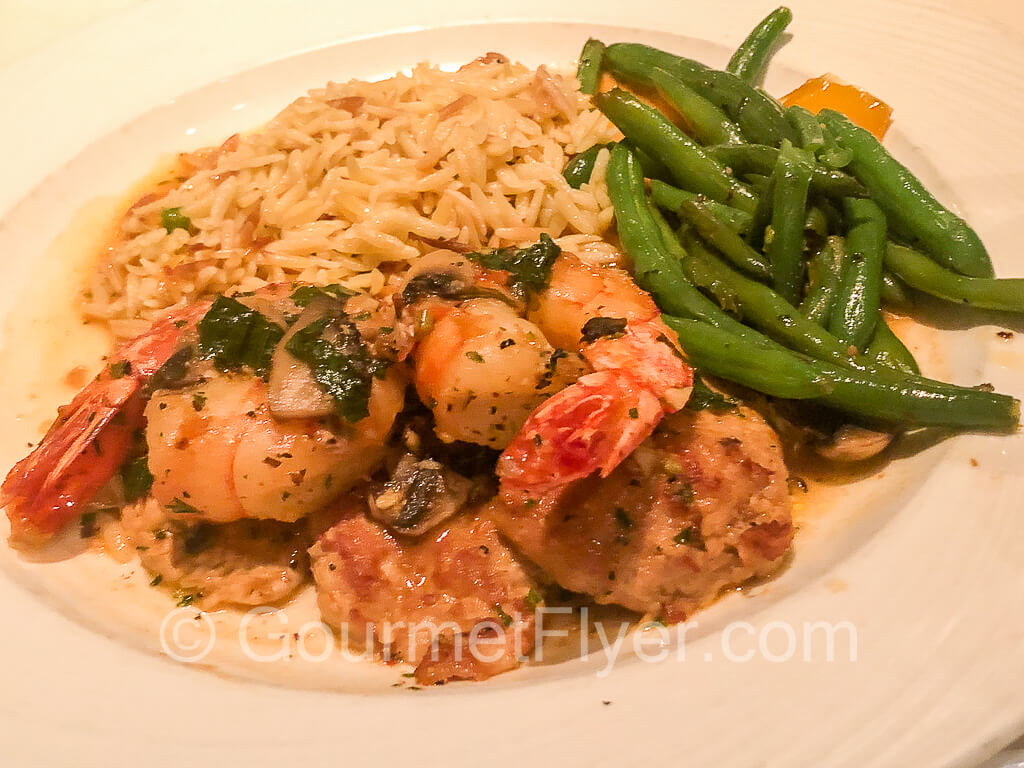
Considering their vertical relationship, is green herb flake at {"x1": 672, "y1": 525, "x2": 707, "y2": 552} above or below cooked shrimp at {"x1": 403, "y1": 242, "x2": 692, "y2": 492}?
below

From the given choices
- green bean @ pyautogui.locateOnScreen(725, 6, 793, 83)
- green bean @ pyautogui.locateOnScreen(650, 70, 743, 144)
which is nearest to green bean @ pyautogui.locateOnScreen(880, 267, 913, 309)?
green bean @ pyautogui.locateOnScreen(650, 70, 743, 144)

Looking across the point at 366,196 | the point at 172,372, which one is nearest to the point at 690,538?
the point at 172,372

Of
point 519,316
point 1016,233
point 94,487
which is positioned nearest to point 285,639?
point 94,487

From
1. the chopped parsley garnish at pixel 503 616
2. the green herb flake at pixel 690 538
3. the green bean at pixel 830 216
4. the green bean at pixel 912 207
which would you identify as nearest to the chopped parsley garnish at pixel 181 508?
the chopped parsley garnish at pixel 503 616

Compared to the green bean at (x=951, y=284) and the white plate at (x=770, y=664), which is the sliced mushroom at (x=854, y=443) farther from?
the green bean at (x=951, y=284)

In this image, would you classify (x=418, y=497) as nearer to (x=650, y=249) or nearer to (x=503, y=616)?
(x=503, y=616)

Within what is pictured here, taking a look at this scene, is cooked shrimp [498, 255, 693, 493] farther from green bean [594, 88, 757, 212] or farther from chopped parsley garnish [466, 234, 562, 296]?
green bean [594, 88, 757, 212]
